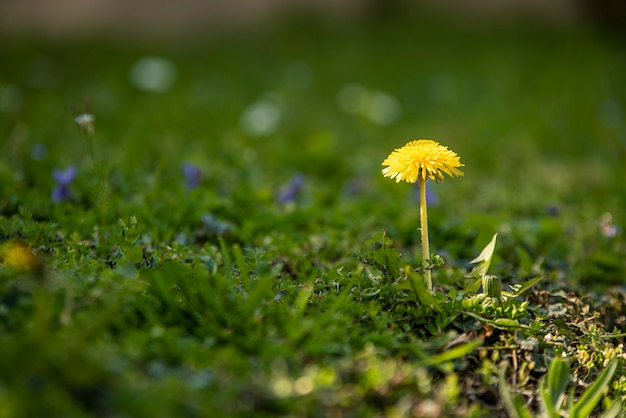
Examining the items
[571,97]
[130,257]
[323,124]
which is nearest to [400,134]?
[323,124]

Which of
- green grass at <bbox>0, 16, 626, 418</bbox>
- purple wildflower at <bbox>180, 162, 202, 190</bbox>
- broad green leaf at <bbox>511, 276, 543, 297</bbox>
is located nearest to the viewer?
green grass at <bbox>0, 16, 626, 418</bbox>

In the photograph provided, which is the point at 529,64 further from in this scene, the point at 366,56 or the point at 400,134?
the point at 400,134

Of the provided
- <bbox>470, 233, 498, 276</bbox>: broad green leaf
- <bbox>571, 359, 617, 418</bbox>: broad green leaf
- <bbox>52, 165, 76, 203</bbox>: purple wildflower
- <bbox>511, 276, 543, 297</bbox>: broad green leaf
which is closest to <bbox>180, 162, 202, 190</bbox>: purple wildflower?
<bbox>52, 165, 76, 203</bbox>: purple wildflower

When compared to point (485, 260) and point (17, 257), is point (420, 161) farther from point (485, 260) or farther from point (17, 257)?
point (17, 257)

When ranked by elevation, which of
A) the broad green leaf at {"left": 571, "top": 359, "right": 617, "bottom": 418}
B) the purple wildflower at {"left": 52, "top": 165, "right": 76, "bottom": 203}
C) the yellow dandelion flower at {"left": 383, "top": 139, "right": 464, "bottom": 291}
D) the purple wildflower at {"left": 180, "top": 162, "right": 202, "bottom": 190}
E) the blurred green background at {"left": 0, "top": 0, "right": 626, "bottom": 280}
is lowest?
the broad green leaf at {"left": 571, "top": 359, "right": 617, "bottom": 418}

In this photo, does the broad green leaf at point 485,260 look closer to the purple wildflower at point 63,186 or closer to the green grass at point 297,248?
the green grass at point 297,248

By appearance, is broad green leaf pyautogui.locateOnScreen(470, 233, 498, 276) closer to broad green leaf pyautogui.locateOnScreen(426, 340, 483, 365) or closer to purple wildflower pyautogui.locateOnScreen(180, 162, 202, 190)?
broad green leaf pyautogui.locateOnScreen(426, 340, 483, 365)
